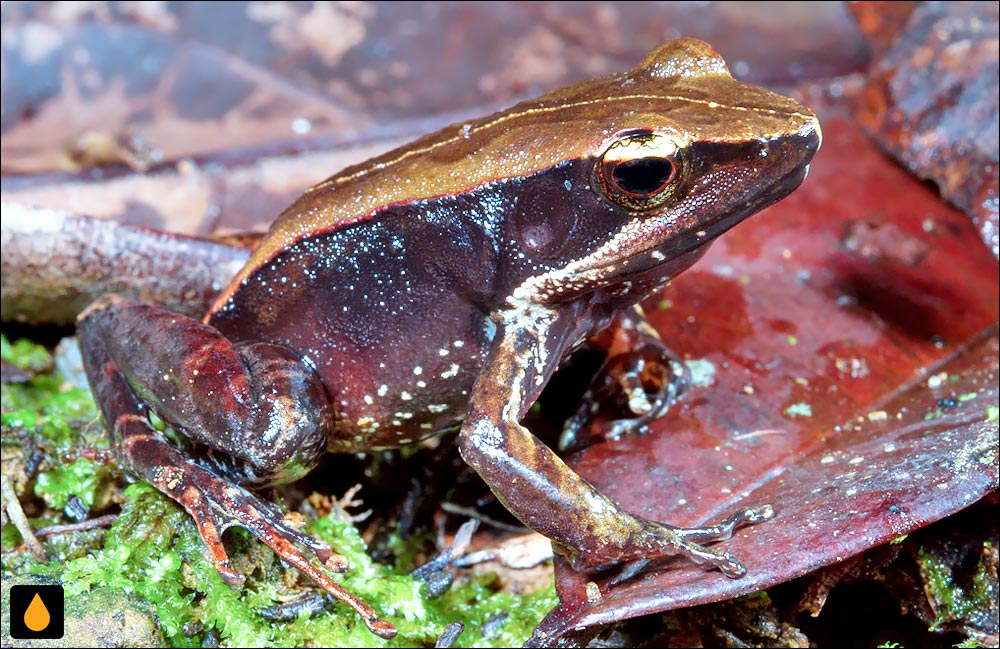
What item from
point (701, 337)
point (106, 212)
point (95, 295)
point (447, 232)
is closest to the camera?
point (447, 232)

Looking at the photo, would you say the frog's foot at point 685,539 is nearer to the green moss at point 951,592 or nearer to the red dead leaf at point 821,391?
the red dead leaf at point 821,391

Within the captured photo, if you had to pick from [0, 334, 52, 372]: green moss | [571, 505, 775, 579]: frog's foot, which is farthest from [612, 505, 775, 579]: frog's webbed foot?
[0, 334, 52, 372]: green moss

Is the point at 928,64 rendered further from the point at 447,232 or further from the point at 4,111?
the point at 4,111

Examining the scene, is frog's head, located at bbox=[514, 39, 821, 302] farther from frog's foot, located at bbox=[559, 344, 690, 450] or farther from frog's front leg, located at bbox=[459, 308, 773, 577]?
frog's foot, located at bbox=[559, 344, 690, 450]

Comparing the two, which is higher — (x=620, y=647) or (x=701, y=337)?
(x=701, y=337)

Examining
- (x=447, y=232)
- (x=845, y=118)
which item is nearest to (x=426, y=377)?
(x=447, y=232)

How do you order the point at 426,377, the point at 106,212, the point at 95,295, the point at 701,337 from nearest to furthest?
the point at 426,377 → the point at 701,337 → the point at 95,295 → the point at 106,212

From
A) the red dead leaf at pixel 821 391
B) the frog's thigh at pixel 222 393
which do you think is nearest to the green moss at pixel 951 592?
the red dead leaf at pixel 821 391

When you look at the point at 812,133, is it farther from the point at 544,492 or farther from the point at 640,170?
the point at 544,492
